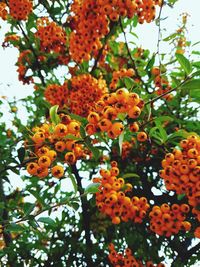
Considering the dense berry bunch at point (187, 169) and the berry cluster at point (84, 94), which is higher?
the berry cluster at point (84, 94)

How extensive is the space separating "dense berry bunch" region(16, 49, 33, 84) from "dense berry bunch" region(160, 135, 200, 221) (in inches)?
151

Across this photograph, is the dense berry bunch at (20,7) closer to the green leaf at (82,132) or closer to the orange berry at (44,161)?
the green leaf at (82,132)

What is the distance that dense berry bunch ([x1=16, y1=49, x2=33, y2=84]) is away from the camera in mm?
5996

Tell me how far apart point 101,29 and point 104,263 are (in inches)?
122

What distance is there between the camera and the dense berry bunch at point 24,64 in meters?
6.00

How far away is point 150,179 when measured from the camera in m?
5.56

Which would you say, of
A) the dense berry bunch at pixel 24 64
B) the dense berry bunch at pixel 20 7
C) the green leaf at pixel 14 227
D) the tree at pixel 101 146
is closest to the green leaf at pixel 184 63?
the tree at pixel 101 146

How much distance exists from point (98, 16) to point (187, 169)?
2.42m

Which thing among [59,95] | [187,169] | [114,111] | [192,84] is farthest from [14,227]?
[59,95]

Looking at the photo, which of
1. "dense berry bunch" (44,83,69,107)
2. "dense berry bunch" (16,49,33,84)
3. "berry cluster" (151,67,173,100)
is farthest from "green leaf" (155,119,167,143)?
"dense berry bunch" (16,49,33,84)

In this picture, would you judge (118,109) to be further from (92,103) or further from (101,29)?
(101,29)

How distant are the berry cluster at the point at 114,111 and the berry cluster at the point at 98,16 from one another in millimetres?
1936

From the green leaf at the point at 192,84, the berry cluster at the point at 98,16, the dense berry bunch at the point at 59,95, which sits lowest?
the green leaf at the point at 192,84

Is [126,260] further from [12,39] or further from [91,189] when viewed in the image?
[12,39]
